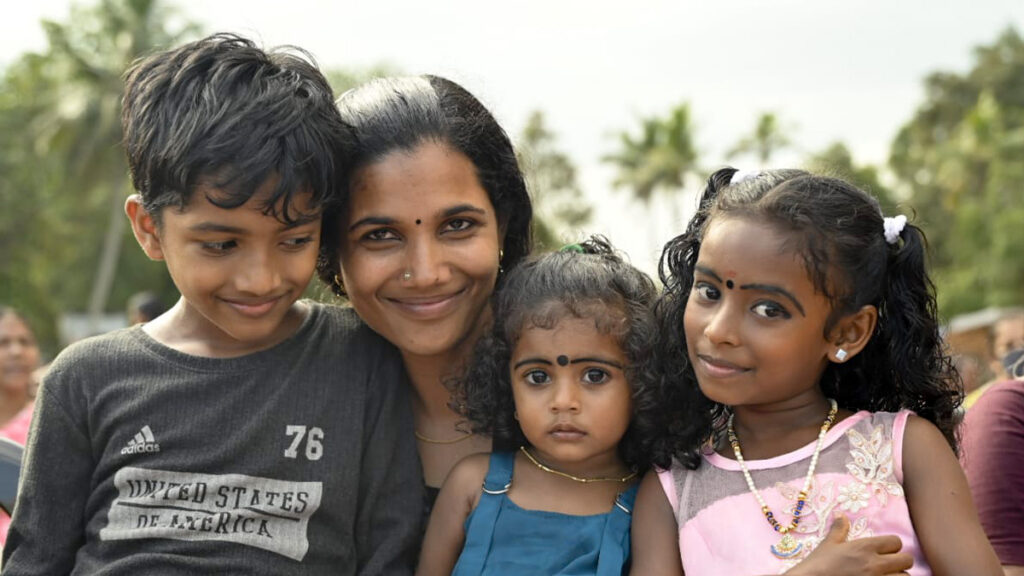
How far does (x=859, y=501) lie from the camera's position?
104 inches

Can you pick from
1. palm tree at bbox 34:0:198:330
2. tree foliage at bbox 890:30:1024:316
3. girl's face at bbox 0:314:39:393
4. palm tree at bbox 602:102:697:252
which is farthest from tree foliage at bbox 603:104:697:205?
girl's face at bbox 0:314:39:393

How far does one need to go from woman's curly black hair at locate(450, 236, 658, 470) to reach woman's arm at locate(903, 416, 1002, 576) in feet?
2.32

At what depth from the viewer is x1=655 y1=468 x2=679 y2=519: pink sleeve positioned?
287cm

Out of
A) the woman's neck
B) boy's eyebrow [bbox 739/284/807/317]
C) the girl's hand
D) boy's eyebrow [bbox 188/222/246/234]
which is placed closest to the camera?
the girl's hand

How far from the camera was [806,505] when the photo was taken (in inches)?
105

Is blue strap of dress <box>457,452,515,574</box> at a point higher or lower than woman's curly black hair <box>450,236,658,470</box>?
lower

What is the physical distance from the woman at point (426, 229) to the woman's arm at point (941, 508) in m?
1.30

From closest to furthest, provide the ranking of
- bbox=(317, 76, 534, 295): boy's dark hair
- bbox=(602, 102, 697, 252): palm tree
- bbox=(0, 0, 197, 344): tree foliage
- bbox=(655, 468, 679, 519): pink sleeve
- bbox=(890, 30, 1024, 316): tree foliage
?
bbox=(655, 468, 679, 519): pink sleeve < bbox=(317, 76, 534, 295): boy's dark hair < bbox=(890, 30, 1024, 316): tree foliage < bbox=(0, 0, 197, 344): tree foliage < bbox=(602, 102, 697, 252): palm tree

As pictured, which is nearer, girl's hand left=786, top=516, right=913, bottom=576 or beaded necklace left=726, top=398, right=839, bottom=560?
girl's hand left=786, top=516, right=913, bottom=576

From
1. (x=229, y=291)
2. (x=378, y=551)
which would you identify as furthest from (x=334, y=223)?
(x=378, y=551)

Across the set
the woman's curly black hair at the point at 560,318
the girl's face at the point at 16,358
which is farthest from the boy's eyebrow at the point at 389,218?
the girl's face at the point at 16,358

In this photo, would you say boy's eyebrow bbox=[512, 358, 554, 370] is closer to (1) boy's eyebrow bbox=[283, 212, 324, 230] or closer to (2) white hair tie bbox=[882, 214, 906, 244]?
(1) boy's eyebrow bbox=[283, 212, 324, 230]

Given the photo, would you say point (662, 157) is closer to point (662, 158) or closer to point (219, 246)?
point (662, 158)

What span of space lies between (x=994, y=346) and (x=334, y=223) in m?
8.46
